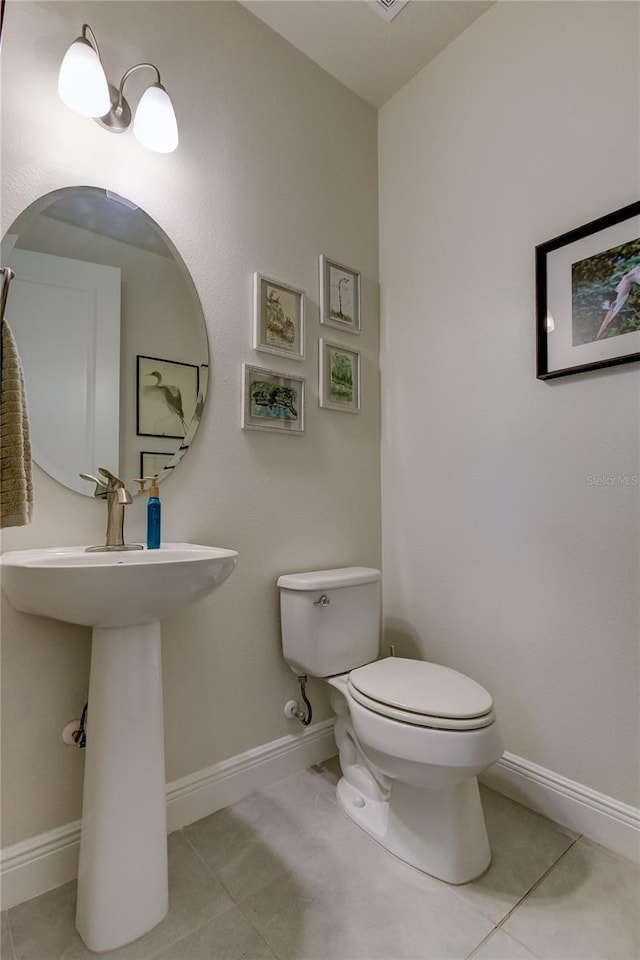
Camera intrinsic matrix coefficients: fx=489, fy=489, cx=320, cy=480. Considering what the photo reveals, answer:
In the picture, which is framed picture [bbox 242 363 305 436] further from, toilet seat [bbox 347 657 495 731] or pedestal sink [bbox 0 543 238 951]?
toilet seat [bbox 347 657 495 731]

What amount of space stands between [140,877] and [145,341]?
133cm

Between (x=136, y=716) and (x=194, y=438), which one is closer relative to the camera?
(x=136, y=716)

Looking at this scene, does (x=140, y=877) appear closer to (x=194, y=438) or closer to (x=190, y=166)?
(x=194, y=438)

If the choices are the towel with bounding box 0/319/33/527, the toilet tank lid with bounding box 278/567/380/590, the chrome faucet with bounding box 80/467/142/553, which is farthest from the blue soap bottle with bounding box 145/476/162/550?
the toilet tank lid with bounding box 278/567/380/590

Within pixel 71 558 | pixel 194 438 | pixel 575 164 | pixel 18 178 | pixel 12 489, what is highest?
pixel 575 164

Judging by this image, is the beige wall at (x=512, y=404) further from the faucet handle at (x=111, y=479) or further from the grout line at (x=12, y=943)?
the grout line at (x=12, y=943)

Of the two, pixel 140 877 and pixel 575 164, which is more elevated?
pixel 575 164

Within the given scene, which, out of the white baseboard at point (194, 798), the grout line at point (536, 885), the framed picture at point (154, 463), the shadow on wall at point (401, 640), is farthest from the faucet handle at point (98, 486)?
the grout line at point (536, 885)

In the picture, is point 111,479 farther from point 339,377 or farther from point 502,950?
point 502,950

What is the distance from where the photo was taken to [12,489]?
3.10 ft

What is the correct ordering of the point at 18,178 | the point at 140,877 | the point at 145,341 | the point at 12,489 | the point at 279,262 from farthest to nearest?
the point at 279,262, the point at 145,341, the point at 18,178, the point at 140,877, the point at 12,489

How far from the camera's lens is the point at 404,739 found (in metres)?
1.18

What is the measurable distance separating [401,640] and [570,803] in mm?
737

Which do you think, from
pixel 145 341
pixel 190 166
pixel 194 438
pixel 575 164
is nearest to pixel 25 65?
pixel 190 166
